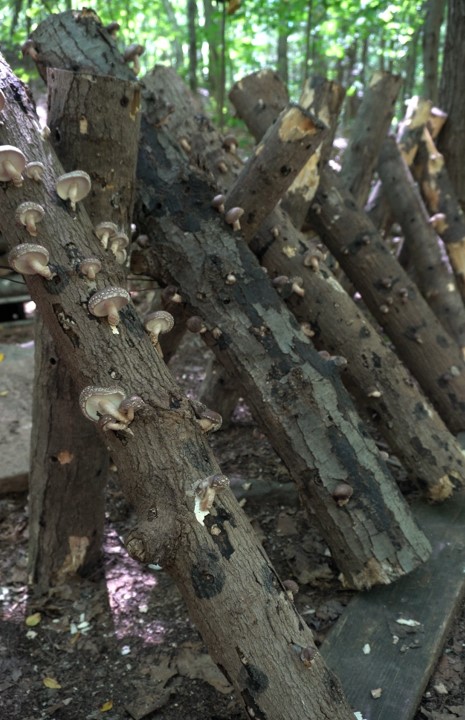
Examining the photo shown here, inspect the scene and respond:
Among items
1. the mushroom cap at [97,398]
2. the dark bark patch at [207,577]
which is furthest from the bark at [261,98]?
the dark bark patch at [207,577]

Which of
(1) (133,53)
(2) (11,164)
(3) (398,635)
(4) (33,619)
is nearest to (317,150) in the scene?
(1) (133,53)

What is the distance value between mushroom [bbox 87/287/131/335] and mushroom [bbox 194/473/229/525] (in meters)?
0.67

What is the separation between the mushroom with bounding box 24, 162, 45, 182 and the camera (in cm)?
230

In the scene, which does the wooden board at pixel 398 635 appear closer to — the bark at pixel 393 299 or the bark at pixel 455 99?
the bark at pixel 393 299

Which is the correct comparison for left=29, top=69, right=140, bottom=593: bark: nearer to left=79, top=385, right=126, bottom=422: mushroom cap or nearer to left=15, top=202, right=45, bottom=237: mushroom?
left=15, top=202, right=45, bottom=237: mushroom

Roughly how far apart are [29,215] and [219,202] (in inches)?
46.8

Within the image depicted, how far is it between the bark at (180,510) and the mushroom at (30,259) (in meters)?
0.05

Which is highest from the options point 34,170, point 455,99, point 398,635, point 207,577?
point 455,99

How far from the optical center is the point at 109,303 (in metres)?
2.17

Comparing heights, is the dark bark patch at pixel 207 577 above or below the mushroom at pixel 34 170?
below

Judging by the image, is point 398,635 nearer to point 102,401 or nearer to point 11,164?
point 102,401

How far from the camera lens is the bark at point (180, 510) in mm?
1919

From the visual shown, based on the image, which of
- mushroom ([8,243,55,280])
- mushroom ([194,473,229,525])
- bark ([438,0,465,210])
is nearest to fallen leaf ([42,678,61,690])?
mushroom ([194,473,229,525])

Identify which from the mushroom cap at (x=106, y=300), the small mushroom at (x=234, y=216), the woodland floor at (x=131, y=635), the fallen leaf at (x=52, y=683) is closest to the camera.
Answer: the mushroom cap at (x=106, y=300)
